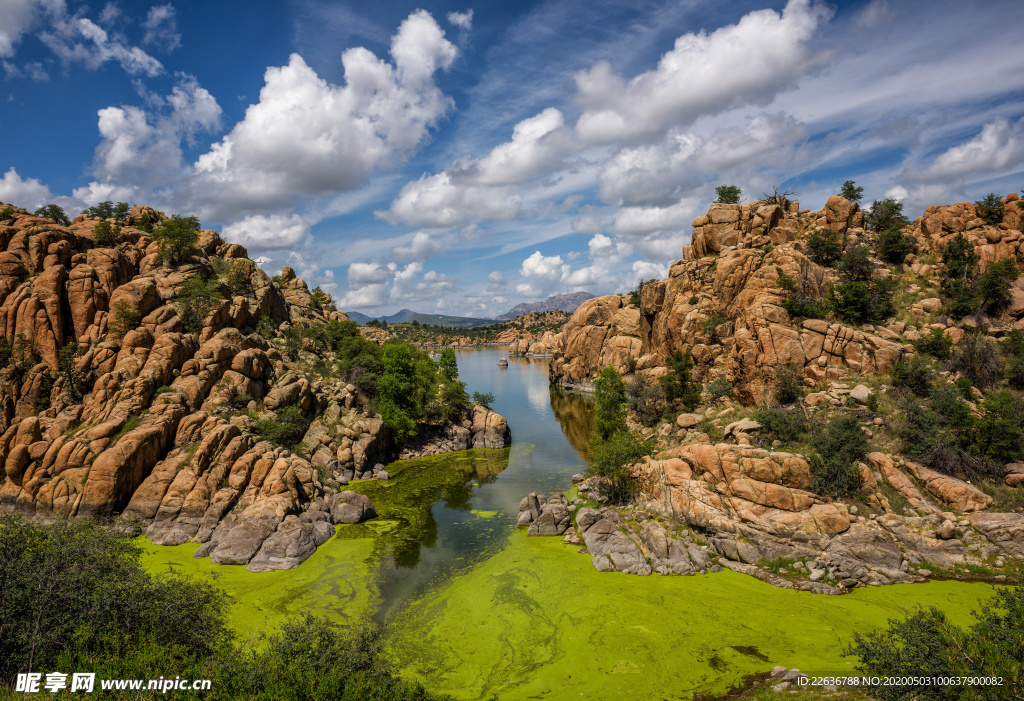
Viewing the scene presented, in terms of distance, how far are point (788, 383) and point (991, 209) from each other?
27.8 m

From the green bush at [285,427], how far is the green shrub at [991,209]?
226 feet

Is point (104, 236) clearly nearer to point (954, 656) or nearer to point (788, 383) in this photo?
point (954, 656)

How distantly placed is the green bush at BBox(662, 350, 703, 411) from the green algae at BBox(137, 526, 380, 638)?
117ft

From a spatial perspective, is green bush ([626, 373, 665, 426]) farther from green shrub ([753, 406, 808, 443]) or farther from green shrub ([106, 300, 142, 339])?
green shrub ([106, 300, 142, 339])

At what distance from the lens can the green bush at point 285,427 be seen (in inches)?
1567

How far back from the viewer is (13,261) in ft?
122

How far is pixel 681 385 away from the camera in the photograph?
52.1m

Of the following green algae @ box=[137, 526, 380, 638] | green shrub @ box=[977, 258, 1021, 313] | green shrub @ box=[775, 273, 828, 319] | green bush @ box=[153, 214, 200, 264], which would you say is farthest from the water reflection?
green bush @ box=[153, 214, 200, 264]

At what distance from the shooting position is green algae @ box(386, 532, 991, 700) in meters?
18.4

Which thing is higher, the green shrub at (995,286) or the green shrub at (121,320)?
the green shrub at (121,320)

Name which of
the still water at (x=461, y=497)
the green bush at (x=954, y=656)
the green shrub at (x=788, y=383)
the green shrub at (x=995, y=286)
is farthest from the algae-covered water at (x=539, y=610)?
the green shrub at (x=995, y=286)

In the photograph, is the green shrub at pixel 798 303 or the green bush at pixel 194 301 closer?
the green shrub at pixel 798 303

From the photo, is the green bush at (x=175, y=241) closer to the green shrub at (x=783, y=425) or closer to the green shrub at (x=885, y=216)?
the green shrub at (x=783, y=425)

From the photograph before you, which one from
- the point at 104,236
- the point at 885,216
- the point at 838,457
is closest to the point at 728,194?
the point at 885,216
